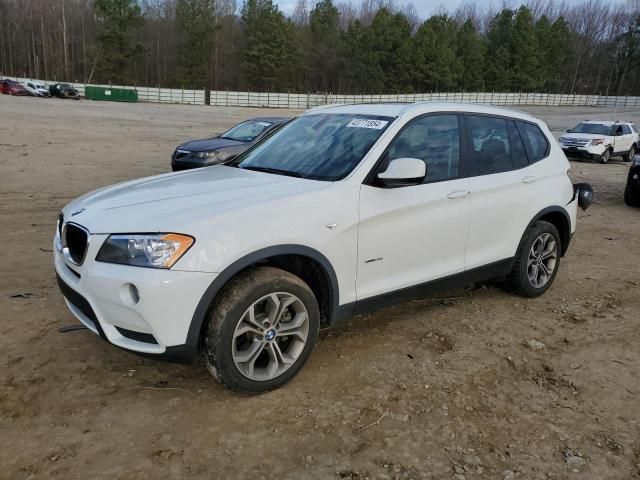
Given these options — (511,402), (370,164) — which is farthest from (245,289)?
(511,402)

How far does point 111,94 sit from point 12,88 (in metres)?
9.43

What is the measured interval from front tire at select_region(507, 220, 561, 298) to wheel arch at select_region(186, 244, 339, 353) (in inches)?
84.2

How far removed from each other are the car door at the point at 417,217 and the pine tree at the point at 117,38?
7856 cm

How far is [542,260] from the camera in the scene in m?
4.99

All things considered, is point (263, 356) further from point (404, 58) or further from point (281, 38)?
point (404, 58)

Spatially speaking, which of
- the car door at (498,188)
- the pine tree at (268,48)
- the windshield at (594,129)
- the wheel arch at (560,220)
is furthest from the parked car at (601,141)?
the pine tree at (268,48)

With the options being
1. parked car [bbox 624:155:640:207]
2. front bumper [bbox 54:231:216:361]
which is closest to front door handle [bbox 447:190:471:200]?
front bumper [bbox 54:231:216:361]

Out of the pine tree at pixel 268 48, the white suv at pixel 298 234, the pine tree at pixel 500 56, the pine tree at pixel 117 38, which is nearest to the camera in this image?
the white suv at pixel 298 234

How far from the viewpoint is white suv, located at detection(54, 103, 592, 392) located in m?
2.81

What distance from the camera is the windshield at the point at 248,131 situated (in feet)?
38.3

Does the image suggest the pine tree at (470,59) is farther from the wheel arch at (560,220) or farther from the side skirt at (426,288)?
the side skirt at (426,288)

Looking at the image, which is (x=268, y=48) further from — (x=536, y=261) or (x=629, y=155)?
(x=536, y=261)

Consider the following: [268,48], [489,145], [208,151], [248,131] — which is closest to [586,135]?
[248,131]

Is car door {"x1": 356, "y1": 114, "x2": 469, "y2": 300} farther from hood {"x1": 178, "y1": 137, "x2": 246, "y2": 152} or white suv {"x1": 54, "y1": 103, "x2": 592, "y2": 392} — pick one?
hood {"x1": 178, "y1": 137, "x2": 246, "y2": 152}
